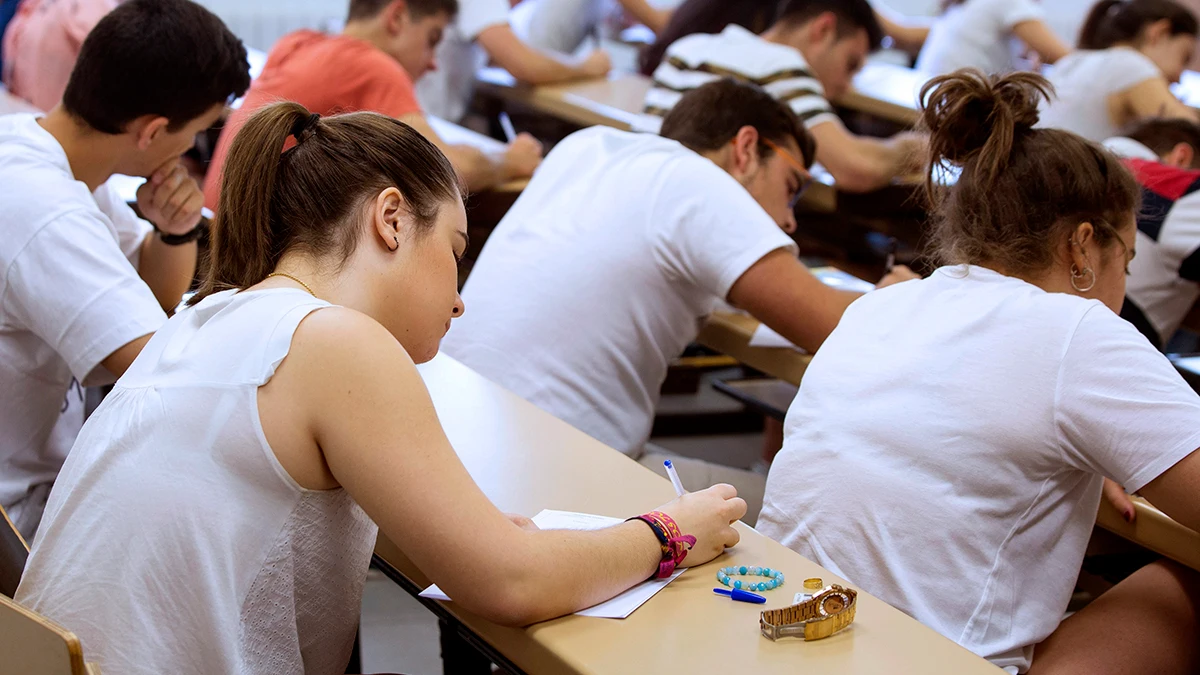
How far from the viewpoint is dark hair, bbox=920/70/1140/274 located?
157 centimetres

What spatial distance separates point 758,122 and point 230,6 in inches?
183

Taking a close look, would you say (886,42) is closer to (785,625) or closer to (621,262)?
(621,262)

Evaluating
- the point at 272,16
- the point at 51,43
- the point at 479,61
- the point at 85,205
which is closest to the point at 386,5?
the point at 51,43

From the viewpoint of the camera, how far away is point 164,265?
2.29m

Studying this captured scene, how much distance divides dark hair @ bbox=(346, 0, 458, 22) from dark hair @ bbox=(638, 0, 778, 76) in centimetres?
104

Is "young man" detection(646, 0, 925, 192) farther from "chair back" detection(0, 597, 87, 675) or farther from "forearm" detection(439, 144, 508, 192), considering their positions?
"chair back" detection(0, 597, 87, 675)

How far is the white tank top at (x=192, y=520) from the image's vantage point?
3.72 feet

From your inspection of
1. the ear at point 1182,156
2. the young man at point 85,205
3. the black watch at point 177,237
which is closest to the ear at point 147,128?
the young man at point 85,205

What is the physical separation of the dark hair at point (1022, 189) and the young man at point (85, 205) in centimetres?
110

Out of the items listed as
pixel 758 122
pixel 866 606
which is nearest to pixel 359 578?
pixel 866 606

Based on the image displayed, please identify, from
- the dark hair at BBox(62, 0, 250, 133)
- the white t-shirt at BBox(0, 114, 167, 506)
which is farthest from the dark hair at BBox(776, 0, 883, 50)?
the white t-shirt at BBox(0, 114, 167, 506)

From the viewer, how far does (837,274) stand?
102 inches

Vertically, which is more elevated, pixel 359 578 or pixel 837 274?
pixel 359 578

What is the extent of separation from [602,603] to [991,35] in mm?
4084
